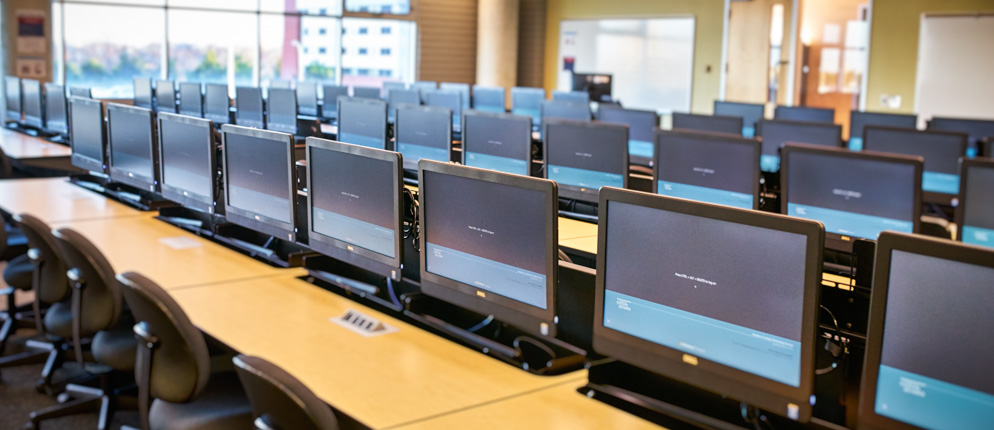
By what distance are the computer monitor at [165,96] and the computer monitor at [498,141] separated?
537cm

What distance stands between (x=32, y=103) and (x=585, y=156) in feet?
19.5

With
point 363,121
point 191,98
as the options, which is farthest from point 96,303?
point 191,98

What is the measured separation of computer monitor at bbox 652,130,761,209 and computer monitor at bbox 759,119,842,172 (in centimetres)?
185

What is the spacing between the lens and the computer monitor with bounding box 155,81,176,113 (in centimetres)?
955

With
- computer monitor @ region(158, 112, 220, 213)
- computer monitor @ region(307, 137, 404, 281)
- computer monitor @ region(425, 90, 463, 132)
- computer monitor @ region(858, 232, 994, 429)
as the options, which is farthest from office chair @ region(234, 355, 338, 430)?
computer monitor @ region(425, 90, 463, 132)

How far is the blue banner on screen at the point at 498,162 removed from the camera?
5.04m

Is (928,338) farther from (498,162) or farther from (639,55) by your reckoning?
(639,55)

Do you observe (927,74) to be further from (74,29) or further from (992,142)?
(74,29)

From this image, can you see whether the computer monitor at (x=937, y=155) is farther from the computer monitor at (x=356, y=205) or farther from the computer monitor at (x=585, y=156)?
the computer monitor at (x=356, y=205)

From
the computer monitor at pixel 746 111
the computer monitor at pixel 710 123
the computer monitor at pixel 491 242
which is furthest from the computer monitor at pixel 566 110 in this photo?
the computer monitor at pixel 491 242

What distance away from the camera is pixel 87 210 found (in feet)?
15.4

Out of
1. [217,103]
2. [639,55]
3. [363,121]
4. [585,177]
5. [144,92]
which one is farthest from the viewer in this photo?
[639,55]

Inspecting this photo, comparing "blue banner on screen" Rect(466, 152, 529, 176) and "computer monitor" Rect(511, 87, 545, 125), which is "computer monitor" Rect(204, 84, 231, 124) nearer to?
"computer monitor" Rect(511, 87, 545, 125)

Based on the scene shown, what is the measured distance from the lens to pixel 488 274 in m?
2.56
